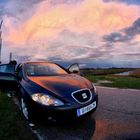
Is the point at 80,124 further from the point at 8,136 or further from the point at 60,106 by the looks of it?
the point at 8,136

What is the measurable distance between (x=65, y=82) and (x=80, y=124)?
1.02 metres

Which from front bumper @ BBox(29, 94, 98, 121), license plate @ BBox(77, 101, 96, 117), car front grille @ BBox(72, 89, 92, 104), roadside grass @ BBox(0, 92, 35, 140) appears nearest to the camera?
roadside grass @ BBox(0, 92, 35, 140)

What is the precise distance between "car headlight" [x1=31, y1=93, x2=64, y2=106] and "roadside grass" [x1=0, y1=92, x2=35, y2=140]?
0.67m

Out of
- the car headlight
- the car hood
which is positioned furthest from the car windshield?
the car headlight

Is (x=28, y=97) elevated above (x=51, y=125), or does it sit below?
above

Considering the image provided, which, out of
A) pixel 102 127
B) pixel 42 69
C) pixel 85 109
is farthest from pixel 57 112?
pixel 42 69

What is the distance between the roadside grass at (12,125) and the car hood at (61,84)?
1.01 m

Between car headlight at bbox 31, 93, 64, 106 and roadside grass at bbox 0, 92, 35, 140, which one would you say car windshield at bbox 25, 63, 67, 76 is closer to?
roadside grass at bbox 0, 92, 35, 140

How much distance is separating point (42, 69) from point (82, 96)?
2051mm

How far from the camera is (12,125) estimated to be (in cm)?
605

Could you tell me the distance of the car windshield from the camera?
7.37 meters

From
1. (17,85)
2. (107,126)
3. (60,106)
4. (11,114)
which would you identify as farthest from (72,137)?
(17,85)

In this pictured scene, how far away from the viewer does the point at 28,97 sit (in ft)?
20.2

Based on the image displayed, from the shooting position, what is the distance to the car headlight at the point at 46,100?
224 inches
